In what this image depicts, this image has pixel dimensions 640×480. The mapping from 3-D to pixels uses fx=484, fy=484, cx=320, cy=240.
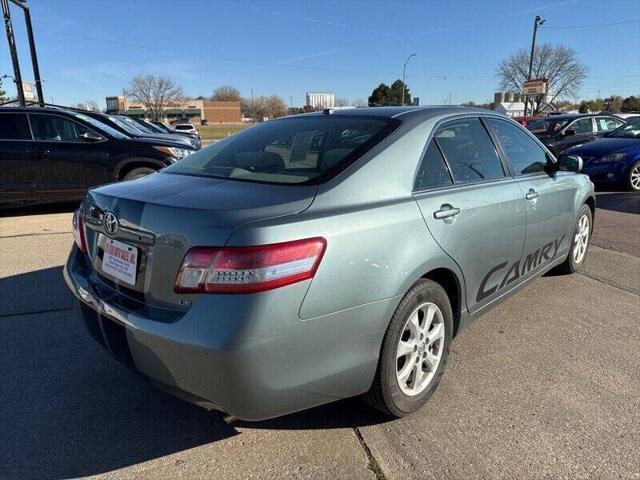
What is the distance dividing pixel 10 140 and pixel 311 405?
739cm

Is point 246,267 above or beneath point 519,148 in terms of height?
beneath

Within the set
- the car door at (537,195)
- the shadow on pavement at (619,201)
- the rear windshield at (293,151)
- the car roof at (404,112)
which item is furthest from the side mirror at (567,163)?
the shadow on pavement at (619,201)

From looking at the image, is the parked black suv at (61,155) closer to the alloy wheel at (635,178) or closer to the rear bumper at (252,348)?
the rear bumper at (252,348)

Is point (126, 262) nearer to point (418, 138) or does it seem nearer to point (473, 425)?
point (418, 138)

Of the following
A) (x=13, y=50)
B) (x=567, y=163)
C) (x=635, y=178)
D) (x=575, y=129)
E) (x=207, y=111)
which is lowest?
(x=635, y=178)

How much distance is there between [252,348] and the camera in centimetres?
184

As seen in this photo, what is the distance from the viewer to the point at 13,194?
736 cm

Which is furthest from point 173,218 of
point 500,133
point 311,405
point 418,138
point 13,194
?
point 13,194

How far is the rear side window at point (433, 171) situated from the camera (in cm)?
262

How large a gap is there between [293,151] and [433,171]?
830mm

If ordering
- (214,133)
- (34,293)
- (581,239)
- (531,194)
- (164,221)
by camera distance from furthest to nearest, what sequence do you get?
1. (214,133)
2. (581,239)
3. (34,293)
4. (531,194)
5. (164,221)

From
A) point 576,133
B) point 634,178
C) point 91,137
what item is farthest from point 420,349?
point 576,133

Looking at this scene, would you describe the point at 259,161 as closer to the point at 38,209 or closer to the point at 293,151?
the point at 293,151

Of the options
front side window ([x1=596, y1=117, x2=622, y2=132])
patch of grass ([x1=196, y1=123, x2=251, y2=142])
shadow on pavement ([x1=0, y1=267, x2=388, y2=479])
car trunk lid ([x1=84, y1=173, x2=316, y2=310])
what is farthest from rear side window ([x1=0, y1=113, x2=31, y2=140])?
patch of grass ([x1=196, y1=123, x2=251, y2=142])
